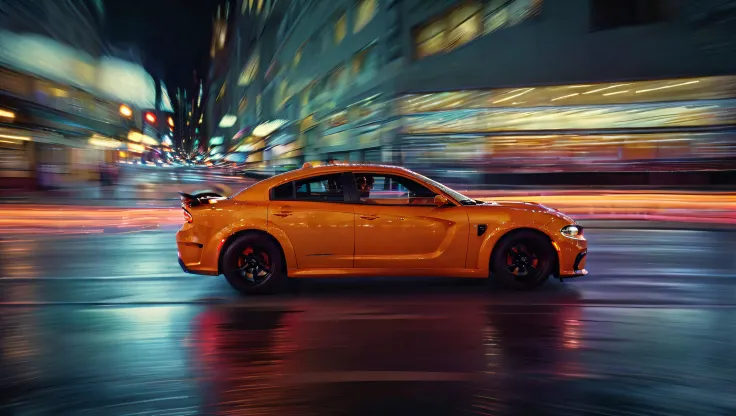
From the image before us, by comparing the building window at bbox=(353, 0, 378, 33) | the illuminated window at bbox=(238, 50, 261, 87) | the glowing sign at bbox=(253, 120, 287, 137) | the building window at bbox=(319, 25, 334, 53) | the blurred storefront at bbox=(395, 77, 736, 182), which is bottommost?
the blurred storefront at bbox=(395, 77, 736, 182)

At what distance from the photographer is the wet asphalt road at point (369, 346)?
374 centimetres

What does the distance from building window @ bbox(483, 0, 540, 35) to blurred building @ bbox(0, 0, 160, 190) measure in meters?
21.5

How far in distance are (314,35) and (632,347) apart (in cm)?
5189

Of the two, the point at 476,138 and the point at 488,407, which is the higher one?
the point at 476,138

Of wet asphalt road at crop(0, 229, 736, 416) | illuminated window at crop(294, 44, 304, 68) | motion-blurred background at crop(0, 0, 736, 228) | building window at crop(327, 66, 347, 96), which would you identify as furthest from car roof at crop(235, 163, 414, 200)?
illuminated window at crop(294, 44, 304, 68)

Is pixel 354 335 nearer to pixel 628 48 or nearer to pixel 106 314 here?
pixel 106 314

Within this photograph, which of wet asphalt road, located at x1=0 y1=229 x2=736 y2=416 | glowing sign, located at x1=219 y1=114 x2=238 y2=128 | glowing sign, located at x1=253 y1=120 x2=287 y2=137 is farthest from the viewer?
glowing sign, located at x1=219 y1=114 x2=238 y2=128

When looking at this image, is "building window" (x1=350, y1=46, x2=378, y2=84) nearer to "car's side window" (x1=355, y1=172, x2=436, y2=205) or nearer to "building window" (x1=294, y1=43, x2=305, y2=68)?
"building window" (x1=294, y1=43, x2=305, y2=68)

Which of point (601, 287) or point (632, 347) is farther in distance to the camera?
point (601, 287)

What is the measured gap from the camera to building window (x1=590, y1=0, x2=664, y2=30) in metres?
25.7

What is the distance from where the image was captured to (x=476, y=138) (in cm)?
2981

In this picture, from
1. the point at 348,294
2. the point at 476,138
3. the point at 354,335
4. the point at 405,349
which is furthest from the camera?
the point at 476,138

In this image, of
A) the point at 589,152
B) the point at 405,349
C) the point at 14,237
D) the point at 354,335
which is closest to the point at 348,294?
the point at 354,335

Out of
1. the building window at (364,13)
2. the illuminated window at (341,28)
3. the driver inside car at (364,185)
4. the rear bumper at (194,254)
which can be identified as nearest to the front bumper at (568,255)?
the driver inside car at (364,185)
